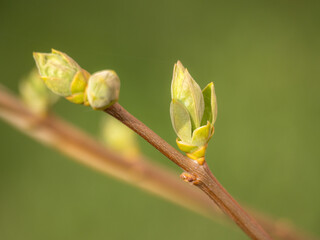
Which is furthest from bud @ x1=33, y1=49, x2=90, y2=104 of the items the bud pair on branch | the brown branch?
the brown branch

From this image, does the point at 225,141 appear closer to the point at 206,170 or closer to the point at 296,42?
the point at 296,42

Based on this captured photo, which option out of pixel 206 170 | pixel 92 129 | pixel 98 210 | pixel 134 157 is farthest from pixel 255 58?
pixel 206 170

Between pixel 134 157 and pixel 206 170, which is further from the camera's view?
pixel 134 157

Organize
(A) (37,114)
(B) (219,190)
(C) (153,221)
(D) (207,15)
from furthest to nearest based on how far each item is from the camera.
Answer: (D) (207,15), (C) (153,221), (A) (37,114), (B) (219,190)

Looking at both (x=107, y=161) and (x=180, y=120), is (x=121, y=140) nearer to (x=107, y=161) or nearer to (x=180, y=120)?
(x=107, y=161)

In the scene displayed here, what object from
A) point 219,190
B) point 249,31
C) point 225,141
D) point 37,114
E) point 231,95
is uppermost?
point 249,31

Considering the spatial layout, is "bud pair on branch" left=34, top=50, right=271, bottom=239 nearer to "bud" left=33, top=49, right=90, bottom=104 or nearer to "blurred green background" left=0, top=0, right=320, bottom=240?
"bud" left=33, top=49, right=90, bottom=104

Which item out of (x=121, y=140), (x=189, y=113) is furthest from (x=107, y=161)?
(x=189, y=113)
